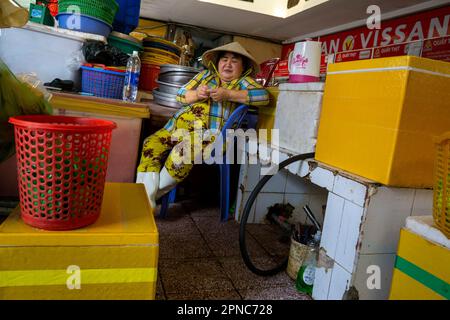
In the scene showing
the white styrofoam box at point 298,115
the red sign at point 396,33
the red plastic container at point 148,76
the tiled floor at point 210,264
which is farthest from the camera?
the red sign at point 396,33

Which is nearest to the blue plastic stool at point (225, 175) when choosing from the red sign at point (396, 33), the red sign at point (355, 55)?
the red sign at point (396, 33)

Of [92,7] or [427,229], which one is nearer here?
[427,229]

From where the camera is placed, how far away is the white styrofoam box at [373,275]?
1.27 metres

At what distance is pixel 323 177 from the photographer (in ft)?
4.90

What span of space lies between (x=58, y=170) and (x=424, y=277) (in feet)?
3.60

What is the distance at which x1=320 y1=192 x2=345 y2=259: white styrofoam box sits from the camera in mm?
1377

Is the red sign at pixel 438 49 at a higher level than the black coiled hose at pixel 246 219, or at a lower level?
higher

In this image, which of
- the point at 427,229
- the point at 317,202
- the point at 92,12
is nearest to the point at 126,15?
the point at 92,12

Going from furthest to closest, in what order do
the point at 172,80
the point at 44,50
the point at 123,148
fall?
the point at 172,80, the point at 44,50, the point at 123,148

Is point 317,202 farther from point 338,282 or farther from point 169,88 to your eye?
point 169,88

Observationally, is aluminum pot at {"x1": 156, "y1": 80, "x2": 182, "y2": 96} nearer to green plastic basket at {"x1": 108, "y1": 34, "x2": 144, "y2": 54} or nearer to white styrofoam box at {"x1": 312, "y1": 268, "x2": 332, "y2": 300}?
green plastic basket at {"x1": 108, "y1": 34, "x2": 144, "y2": 54}

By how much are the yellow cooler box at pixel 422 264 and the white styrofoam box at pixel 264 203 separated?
1.27 meters

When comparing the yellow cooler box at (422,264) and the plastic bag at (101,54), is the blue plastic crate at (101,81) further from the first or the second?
the yellow cooler box at (422,264)

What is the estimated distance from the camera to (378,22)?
4.29 m
